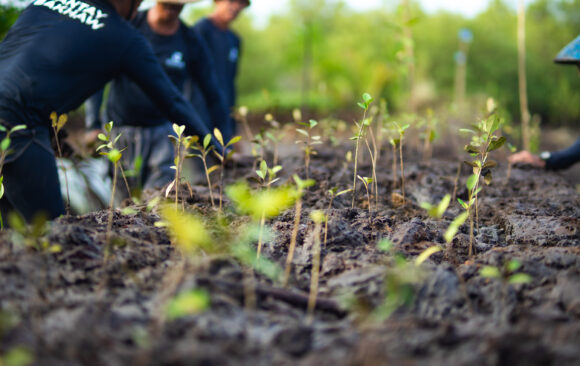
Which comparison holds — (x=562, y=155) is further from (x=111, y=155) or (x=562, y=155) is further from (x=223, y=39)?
(x=223, y=39)

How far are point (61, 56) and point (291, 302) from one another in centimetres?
154

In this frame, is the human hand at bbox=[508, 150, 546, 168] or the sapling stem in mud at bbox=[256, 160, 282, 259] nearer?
the sapling stem in mud at bbox=[256, 160, 282, 259]

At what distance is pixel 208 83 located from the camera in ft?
10.6

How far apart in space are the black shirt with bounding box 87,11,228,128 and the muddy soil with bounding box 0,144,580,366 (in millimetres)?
1418

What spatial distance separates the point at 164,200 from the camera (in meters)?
2.13

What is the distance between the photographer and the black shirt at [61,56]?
2.03 m

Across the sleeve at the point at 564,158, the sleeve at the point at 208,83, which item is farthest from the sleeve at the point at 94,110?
the sleeve at the point at 564,158

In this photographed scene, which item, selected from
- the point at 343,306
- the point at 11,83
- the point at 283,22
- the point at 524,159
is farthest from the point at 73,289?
the point at 283,22

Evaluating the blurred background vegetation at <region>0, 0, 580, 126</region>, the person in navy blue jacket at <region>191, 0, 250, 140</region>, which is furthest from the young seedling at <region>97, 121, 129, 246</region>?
the blurred background vegetation at <region>0, 0, 580, 126</region>

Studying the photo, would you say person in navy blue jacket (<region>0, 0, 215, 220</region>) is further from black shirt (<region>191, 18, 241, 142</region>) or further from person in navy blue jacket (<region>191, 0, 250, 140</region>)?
black shirt (<region>191, 18, 241, 142</region>)

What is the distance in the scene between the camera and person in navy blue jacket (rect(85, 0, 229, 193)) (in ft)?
10.3

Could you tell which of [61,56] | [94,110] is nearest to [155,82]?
[61,56]

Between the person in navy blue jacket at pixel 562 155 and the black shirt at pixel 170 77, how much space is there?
195 centimetres

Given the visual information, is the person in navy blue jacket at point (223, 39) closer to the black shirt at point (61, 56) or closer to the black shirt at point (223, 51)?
the black shirt at point (223, 51)
